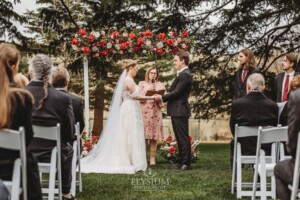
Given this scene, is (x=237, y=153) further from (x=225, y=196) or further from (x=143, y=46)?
(x=143, y=46)

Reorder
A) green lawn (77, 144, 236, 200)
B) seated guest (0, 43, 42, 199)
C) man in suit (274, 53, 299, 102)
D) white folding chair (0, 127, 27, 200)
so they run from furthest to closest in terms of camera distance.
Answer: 1. man in suit (274, 53, 299, 102)
2. green lawn (77, 144, 236, 200)
3. seated guest (0, 43, 42, 199)
4. white folding chair (0, 127, 27, 200)

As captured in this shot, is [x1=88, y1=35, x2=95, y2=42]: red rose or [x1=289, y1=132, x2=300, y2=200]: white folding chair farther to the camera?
[x1=88, y1=35, x2=95, y2=42]: red rose

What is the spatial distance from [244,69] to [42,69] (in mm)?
4119

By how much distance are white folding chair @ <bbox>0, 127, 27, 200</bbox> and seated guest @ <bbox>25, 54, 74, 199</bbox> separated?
1466mm

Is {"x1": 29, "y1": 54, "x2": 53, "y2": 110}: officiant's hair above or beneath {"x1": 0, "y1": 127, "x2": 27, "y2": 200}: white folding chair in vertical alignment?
above

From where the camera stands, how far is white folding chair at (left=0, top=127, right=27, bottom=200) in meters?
3.64

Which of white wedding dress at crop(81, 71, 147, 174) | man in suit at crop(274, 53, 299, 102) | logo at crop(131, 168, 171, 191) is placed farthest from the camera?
white wedding dress at crop(81, 71, 147, 174)

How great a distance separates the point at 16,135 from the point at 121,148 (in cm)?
587

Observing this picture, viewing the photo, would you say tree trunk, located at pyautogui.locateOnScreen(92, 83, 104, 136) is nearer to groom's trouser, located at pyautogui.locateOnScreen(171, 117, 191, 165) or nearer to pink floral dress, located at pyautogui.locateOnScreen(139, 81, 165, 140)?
pink floral dress, located at pyautogui.locateOnScreen(139, 81, 165, 140)

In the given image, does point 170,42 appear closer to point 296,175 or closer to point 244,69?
point 244,69

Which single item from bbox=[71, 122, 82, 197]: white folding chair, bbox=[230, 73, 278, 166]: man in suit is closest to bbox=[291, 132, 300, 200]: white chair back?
bbox=[230, 73, 278, 166]: man in suit

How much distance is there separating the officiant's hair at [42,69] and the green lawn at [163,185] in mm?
Result: 1707

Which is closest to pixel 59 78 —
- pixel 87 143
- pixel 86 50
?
pixel 86 50

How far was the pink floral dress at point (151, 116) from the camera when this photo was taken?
1036cm
